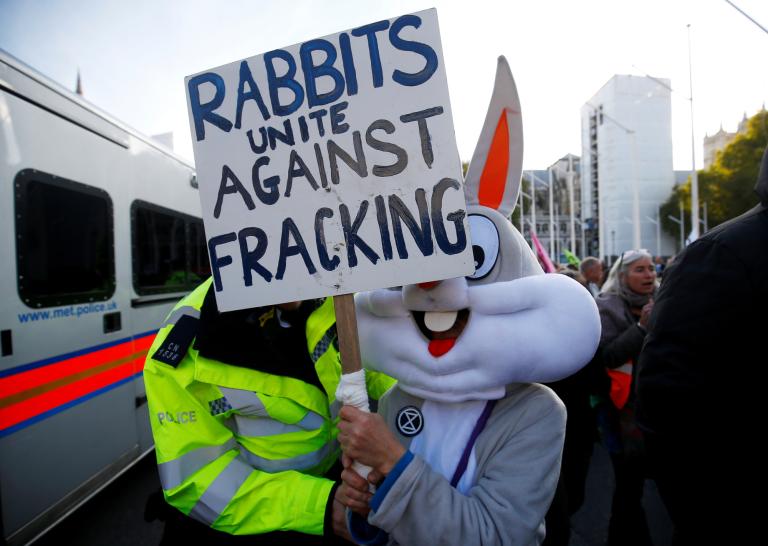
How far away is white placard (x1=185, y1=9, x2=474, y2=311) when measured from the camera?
4.17 ft

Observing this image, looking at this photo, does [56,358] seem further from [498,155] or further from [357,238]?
[498,155]


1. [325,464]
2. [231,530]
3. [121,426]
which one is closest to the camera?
[231,530]

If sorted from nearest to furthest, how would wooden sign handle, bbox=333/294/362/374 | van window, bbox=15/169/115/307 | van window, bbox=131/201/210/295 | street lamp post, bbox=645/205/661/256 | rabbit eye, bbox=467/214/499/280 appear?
wooden sign handle, bbox=333/294/362/374 → rabbit eye, bbox=467/214/499/280 → van window, bbox=15/169/115/307 → van window, bbox=131/201/210/295 → street lamp post, bbox=645/205/661/256

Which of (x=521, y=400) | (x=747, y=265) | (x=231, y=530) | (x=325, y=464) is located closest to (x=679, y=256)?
(x=747, y=265)

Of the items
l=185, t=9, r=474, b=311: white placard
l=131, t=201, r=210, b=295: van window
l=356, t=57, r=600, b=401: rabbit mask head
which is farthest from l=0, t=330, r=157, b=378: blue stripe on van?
l=356, t=57, r=600, b=401: rabbit mask head

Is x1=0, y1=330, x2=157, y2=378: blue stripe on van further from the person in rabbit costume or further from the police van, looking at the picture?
the person in rabbit costume

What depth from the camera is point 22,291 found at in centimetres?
279

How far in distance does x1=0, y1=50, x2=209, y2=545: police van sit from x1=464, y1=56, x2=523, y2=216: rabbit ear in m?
2.66

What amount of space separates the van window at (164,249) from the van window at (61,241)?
36 cm

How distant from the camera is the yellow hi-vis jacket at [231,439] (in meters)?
1.45

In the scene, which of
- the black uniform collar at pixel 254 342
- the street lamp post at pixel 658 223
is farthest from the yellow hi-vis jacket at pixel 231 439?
the street lamp post at pixel 658 223

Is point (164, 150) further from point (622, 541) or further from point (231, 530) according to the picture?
point (622, 541)

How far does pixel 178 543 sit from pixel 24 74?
285cm

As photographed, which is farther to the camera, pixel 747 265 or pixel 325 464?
pixel 325 464
